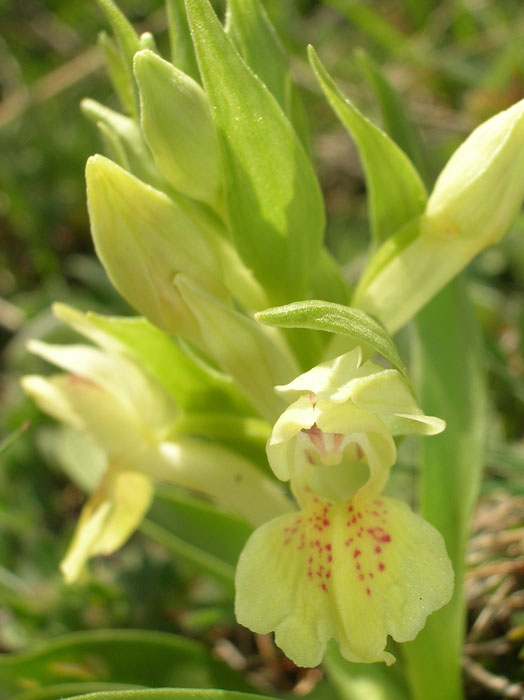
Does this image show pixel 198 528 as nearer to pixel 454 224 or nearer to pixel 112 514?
pixel 112 514

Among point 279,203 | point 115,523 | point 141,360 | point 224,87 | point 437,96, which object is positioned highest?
point 224,87

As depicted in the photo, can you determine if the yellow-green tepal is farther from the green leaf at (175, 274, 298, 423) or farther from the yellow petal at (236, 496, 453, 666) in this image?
the yellow petal at (236, 496, 453, 666)

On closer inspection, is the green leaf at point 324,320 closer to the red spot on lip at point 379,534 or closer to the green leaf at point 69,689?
the red spot on lip at point 379,534


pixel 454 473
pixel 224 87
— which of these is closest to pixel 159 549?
pixel 454 473

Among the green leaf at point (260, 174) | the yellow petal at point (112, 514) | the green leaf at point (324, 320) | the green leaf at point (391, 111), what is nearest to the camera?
the green leaf at point (324, 320)

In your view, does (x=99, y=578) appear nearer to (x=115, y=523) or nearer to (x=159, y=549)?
(x=159, y=549)

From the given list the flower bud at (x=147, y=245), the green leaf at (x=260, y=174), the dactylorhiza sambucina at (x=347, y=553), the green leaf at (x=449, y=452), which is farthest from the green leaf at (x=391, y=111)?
the dactylorhiza sambucina at (x=347, y=553)

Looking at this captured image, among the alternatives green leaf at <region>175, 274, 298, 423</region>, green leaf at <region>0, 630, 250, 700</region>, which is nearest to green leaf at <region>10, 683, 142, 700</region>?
green leaf at <region>0, 630, 250, 700</region>
